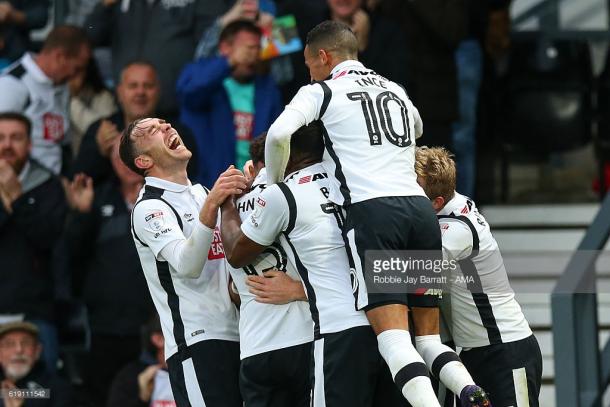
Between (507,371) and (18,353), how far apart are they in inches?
167

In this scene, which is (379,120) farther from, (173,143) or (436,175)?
(173,143)

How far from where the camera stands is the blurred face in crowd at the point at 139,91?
11.2 meters

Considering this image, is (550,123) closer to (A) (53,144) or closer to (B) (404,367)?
(A) (53,144)

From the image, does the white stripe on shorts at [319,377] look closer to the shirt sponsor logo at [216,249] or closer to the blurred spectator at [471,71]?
the shirt sponsor logo at [216,249]

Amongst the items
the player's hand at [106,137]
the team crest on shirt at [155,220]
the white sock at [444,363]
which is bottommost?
the white sock at [444,363]

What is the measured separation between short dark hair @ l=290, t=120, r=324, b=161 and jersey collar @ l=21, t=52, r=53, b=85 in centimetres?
458

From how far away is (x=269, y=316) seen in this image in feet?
25.1

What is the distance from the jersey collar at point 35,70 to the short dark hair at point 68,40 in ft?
0.48

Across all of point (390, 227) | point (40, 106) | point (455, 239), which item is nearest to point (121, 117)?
point (40, 106)

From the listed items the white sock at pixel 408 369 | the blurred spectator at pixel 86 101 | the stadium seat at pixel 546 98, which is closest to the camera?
the white sock at pixel 408 369

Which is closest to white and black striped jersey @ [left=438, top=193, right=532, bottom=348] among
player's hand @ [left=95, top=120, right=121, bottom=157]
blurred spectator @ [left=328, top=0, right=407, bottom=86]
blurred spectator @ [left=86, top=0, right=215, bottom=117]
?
blurred spectator @ [left=328, top=0, right=407, bottom=86]

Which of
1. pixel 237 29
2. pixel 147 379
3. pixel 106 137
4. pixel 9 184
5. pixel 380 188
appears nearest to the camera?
pixel 380 188

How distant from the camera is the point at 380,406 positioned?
24.8 ft

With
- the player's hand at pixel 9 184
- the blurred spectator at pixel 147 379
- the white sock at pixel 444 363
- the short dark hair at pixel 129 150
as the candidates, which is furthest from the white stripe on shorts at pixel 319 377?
the player's hand at pixel 9 184
